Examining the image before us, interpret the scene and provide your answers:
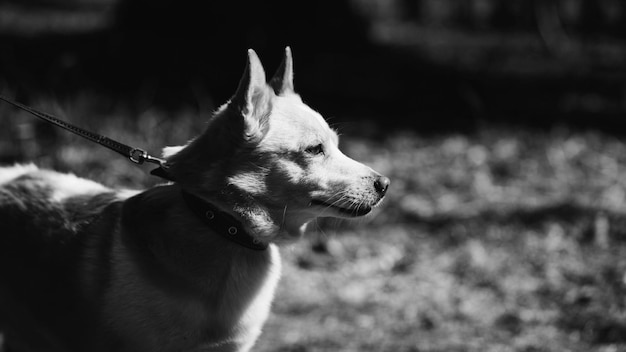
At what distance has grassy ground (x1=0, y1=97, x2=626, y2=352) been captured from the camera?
416cm

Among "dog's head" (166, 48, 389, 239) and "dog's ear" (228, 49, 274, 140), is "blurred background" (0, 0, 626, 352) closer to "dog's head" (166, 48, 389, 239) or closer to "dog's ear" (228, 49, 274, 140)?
"dog's head" (166, 48, 389, 239)

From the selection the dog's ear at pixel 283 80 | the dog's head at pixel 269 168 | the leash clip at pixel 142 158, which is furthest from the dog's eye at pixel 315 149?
the leash clip at pixel 142 158

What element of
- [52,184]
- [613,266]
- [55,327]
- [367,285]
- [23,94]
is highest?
[23,94]

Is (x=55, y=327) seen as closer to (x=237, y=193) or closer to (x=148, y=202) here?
(x=148, y=202)

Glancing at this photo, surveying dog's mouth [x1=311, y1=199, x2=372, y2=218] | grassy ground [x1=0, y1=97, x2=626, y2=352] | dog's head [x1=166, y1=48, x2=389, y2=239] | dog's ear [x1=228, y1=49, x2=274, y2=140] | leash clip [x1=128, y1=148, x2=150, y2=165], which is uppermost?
dog's ear [x1=228, y1=49, x2=274, y2=140]

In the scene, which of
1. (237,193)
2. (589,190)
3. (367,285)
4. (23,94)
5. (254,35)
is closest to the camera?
(237,193)

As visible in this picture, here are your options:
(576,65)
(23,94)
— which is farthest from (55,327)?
(576,65)

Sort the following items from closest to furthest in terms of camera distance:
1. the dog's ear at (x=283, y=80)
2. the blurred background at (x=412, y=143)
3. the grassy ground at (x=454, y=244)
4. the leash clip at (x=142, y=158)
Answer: the leash clip at (x=142, y=158) → the dog's ear at (x=283, y=80) → the grassy ground at (x=454, y=244) → the blurred background at (x=412, y=143)

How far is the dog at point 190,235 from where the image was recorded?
286 centimetres

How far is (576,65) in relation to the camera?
378 inches

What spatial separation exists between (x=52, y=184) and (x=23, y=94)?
3.91m

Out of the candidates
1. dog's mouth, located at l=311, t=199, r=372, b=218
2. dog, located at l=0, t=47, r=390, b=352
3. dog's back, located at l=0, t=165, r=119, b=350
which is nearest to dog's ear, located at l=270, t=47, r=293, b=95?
dog, located at l=0, t=47, r=390, b=352

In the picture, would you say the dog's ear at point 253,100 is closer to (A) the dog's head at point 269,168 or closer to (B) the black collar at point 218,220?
(A) the dog's head at point 269,168

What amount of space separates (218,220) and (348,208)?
0.54 meters
